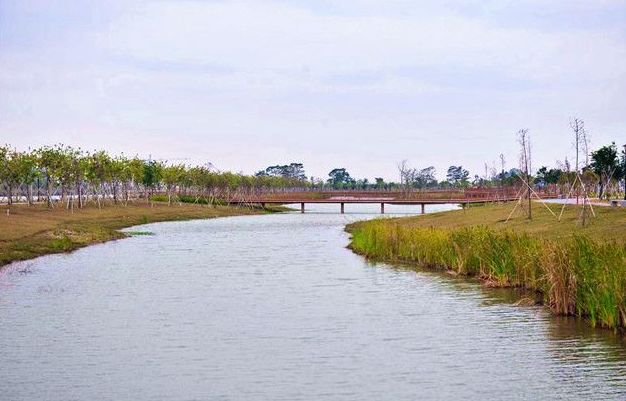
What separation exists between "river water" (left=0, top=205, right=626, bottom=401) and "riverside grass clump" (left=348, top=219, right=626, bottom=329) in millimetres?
828

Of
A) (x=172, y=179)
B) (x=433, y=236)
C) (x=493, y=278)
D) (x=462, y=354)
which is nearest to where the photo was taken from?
(x=462, y=354)

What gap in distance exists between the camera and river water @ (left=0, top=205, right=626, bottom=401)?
65.2 feet

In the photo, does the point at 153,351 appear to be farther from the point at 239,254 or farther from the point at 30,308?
the point at 239,254

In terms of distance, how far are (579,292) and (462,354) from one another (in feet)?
20.1

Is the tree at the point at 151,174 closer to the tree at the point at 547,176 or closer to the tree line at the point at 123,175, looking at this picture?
the tree line at the point at 123,175

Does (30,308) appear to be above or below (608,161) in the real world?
below

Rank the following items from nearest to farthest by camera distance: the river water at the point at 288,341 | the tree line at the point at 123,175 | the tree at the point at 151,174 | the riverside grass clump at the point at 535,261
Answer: the river water at the point at 288,341
the riverside grass clump at the point at 535,261
the tree line at the point at 123,175
the tree at the point at 151,174

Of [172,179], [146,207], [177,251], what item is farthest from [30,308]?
[172,179]

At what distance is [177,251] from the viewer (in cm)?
5831

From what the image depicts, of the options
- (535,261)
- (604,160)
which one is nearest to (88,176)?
(604,160)

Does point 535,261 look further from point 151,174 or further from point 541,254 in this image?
point 151,174

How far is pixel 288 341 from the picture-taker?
25.1 metres

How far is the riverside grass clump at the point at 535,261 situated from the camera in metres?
25.1

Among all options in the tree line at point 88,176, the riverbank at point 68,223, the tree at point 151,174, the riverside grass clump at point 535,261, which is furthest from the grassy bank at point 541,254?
the tree at point 151,174
